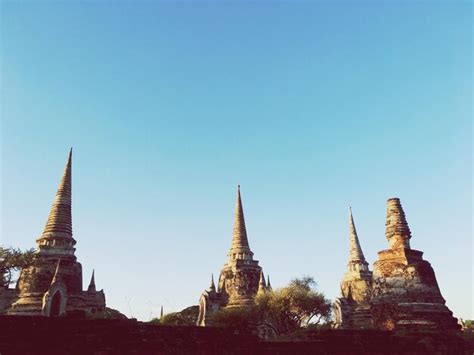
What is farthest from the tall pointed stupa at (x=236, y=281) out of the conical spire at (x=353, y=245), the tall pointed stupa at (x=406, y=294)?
the tall pointed stupa at (x=406, y=294)

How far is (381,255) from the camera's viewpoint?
2147cm

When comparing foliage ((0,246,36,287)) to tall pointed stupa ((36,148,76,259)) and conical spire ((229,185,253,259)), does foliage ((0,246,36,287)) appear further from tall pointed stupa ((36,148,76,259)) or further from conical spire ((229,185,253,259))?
conical spire ((229,185,253,259))

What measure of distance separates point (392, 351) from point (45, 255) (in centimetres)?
2716

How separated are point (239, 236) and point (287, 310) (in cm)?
1167

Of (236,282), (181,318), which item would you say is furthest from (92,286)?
(236,282)

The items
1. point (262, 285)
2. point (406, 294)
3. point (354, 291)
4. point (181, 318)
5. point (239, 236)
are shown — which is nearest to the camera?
point (406, 294)

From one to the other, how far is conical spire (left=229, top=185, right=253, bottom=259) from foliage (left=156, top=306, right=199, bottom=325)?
811cm

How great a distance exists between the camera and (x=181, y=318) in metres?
42.2

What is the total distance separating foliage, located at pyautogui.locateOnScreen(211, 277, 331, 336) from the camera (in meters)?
32.2

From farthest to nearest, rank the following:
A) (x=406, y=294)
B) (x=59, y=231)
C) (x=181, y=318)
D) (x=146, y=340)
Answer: (x=181, y=318), (x=59, y=231), (x=406, y=294), (x=146, y=340)

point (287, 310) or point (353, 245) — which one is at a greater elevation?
point (353, 245)

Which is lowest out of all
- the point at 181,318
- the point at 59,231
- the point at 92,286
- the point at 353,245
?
the point at 181,318

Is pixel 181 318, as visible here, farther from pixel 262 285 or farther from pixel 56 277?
pixel 56 277

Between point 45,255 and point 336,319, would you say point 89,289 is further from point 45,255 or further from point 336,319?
point 336,319
